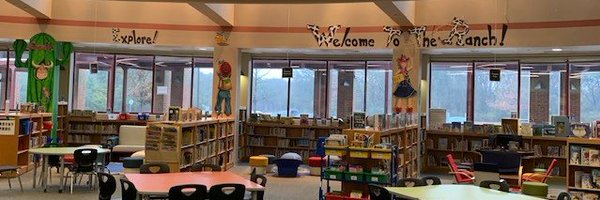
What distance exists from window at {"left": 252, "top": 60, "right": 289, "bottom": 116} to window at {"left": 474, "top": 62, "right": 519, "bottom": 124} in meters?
5.24

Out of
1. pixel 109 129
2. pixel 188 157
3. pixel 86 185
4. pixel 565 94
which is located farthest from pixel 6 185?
pixel 565 94

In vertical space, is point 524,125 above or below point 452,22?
below

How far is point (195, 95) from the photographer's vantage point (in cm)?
1641

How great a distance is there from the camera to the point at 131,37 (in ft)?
45.1

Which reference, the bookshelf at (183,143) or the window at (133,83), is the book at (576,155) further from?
the window at (133,83)

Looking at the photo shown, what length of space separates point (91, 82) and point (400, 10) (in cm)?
941

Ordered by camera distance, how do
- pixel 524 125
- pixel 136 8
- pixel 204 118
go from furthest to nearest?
pixel 136 8, pixel 524 125, pixel 204 118

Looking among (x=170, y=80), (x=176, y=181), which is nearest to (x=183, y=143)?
(x=176, y=181)

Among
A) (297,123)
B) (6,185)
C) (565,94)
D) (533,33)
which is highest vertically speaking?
(533,33)

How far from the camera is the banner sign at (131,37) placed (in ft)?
44.9

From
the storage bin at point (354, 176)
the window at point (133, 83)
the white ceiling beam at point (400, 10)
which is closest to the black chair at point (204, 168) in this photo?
the storage bin at point (354, 176)

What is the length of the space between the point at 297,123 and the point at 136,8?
5055 mm

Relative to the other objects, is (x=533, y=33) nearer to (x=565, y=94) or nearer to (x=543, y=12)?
(x=543, y=12)

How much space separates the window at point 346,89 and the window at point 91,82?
6389mm
